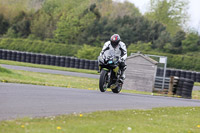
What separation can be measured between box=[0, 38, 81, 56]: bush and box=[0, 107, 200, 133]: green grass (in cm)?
4309

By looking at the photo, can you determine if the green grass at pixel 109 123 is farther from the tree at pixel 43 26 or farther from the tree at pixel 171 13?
the tree at pixel 171 13

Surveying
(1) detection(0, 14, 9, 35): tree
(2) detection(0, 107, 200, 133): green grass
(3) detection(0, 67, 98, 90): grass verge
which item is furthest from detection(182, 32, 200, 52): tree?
(2) detection(0, 107, 200, 133): green grass

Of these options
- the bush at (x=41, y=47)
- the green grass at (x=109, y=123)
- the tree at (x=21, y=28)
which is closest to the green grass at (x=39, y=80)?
the green grass at (x=109, y=123)

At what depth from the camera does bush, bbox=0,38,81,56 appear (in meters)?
52.4

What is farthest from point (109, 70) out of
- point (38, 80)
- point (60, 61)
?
point (60, 61)

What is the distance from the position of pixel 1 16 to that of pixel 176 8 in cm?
3398

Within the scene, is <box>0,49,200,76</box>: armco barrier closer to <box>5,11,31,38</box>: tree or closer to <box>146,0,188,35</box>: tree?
<box>5,11,31,38</box>: tree

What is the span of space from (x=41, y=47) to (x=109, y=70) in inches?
1646

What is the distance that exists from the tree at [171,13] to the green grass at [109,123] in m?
69.9

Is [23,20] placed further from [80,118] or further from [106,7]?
[80,118]

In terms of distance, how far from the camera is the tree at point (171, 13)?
3041 inches

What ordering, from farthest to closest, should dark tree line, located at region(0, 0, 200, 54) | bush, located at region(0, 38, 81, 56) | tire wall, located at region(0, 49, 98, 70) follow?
dark tree line, located at region(0, 0, 200, 54)
bush, located at region(0, 38, 81, 56)
tire wall, located at region(0, 49, 98, 70)

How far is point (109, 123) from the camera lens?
7.15m

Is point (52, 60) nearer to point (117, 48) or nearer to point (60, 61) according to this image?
point (60, 61)
